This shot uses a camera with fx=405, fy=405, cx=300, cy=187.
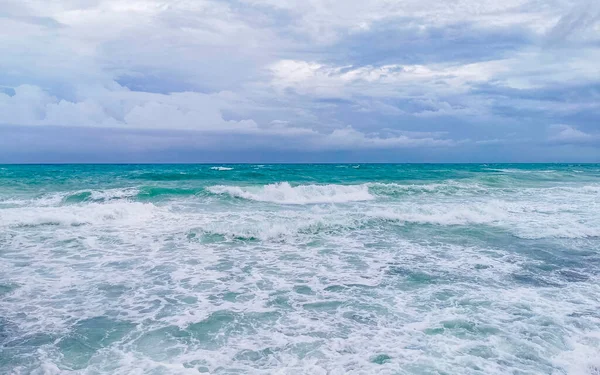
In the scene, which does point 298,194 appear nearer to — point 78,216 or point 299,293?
point 78,216

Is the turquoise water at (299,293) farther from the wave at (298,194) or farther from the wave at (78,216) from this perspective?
the wave at (298,194)

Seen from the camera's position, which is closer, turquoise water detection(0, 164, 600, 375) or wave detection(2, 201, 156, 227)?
turquoise water detection(0, 164, 600, 375)

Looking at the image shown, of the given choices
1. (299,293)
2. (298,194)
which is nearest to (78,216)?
(299,293)

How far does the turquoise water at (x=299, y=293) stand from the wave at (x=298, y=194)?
7.94 meters

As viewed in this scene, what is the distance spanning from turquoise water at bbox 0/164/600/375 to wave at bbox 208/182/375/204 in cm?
794

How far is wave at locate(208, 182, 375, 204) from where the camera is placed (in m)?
24.1

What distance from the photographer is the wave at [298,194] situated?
2409 centimetres

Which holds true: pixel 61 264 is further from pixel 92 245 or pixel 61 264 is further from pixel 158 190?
pixel 158 190

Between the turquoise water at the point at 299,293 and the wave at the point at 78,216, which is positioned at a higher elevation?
the wave at the point at 78,216

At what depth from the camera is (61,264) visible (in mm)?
10164

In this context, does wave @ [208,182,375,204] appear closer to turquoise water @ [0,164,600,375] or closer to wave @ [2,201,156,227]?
wave @ [2,201,156,227]

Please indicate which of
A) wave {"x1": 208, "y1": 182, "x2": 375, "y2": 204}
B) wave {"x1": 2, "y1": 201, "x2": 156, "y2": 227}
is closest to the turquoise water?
wave {"x1": 2, "y1": 201, "x2": 156, "y2": 227}

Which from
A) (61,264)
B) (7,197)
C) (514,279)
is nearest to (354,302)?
(514,279)

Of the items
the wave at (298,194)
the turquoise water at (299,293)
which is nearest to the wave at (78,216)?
the turquoise water at (299,293)
